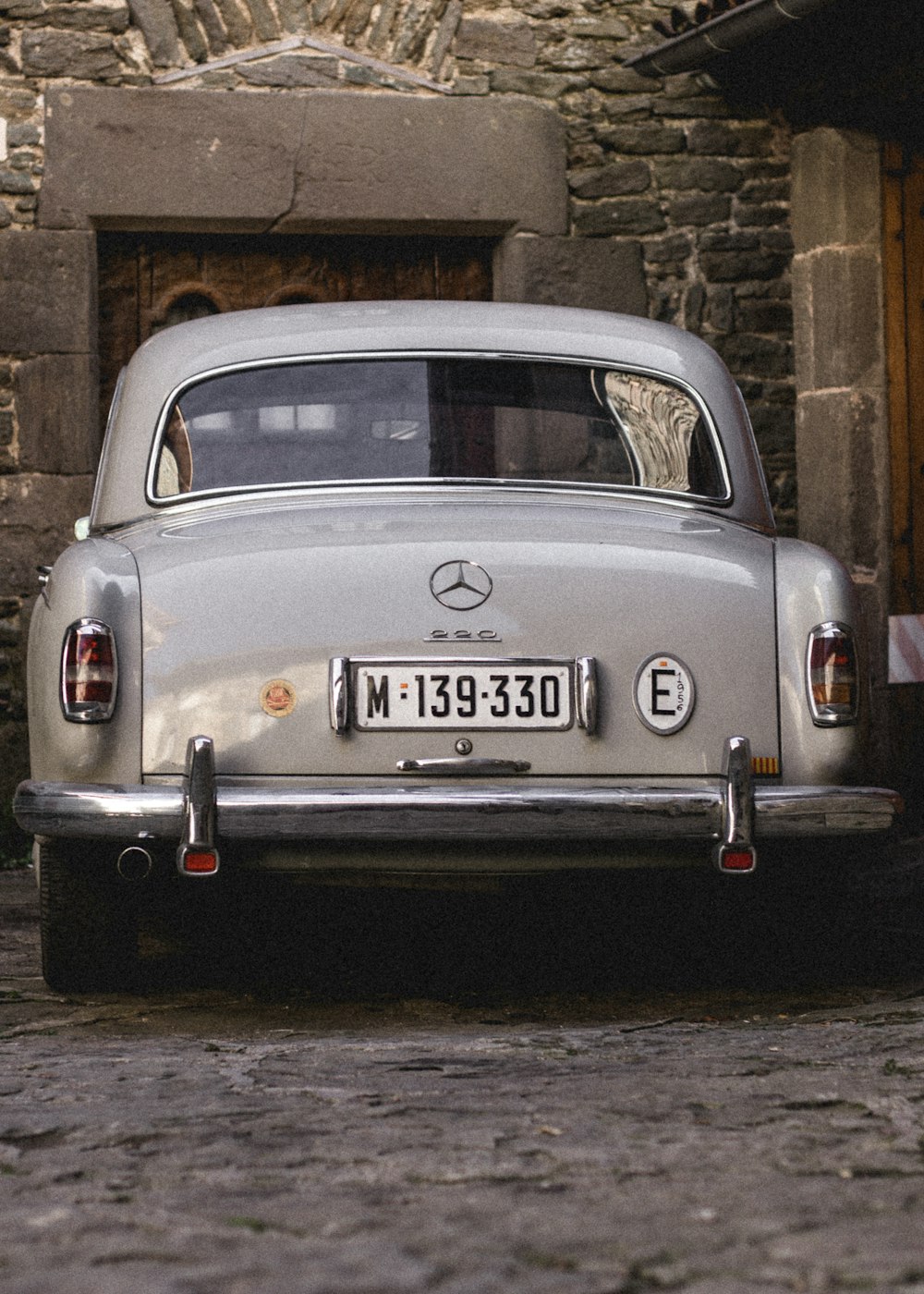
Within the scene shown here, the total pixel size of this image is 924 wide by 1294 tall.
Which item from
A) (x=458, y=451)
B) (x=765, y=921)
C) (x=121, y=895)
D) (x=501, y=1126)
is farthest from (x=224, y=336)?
(x=501, y=1126)

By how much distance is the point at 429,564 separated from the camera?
11.7ft

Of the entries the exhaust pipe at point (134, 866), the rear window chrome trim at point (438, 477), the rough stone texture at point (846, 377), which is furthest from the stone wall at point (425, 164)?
the exhaust pipe at point (134, 866)

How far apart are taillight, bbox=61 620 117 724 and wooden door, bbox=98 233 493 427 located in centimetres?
464

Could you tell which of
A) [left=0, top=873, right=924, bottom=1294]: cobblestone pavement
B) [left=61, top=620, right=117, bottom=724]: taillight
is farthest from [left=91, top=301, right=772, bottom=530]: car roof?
[left=0, top=873, right=924, bottom=1294]: cobblestone pavement

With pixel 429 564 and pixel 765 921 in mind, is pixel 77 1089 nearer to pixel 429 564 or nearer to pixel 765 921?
pixel 429 564

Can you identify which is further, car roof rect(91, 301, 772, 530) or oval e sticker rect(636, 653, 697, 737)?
car roof rect(91, 301, 772, 530)

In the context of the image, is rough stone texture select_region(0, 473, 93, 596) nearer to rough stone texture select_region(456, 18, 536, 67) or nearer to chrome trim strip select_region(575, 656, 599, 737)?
rough stone texture select_region(456, 18, 536, 67)

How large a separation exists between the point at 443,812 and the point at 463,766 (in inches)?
5.1

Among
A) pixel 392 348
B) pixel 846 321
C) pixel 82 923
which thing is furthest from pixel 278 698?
pixel 846 321

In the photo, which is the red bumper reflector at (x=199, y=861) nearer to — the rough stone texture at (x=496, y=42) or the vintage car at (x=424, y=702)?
the vintage car at (x=424, y=702)

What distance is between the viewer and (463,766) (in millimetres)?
3480

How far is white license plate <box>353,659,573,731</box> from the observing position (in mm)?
3494

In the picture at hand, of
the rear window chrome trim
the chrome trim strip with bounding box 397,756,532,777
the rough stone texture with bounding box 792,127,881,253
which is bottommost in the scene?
the chrome trim strip with bounding box 397,756,532,777

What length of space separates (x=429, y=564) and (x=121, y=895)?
3.40 feet
